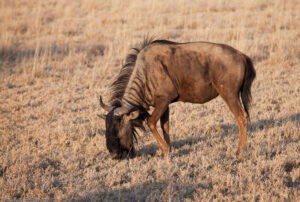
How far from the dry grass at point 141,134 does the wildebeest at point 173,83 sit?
51 centimetres

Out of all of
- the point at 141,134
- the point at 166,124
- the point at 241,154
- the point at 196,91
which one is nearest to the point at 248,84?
the point at 196,91

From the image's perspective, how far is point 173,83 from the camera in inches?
205

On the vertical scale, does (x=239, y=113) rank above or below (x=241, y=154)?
above

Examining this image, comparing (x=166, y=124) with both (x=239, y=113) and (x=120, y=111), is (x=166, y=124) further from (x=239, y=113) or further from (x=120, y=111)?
(x=239, y=113)

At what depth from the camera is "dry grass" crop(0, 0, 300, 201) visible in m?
4.17

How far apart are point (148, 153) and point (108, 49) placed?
6.94m

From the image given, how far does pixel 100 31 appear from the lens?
1392cm

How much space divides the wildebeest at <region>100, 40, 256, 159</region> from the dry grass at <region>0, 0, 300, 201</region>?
514 millimetres

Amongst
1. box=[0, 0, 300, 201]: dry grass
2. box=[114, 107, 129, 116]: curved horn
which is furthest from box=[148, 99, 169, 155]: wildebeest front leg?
box=[114, 107, 129, 116]: curved horn

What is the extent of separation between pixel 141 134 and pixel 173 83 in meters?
1.58

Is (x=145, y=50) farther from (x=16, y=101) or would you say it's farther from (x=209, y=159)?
(x=16, y=101)

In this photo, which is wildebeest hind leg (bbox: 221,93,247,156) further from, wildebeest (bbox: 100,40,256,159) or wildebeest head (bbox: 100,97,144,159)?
wildebeest head (bbox: 100,97,144,159)

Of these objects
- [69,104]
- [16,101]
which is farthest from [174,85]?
[16,101]

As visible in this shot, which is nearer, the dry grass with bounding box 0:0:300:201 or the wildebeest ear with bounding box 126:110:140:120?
the dry grass with bounding box 0:0:300:201
